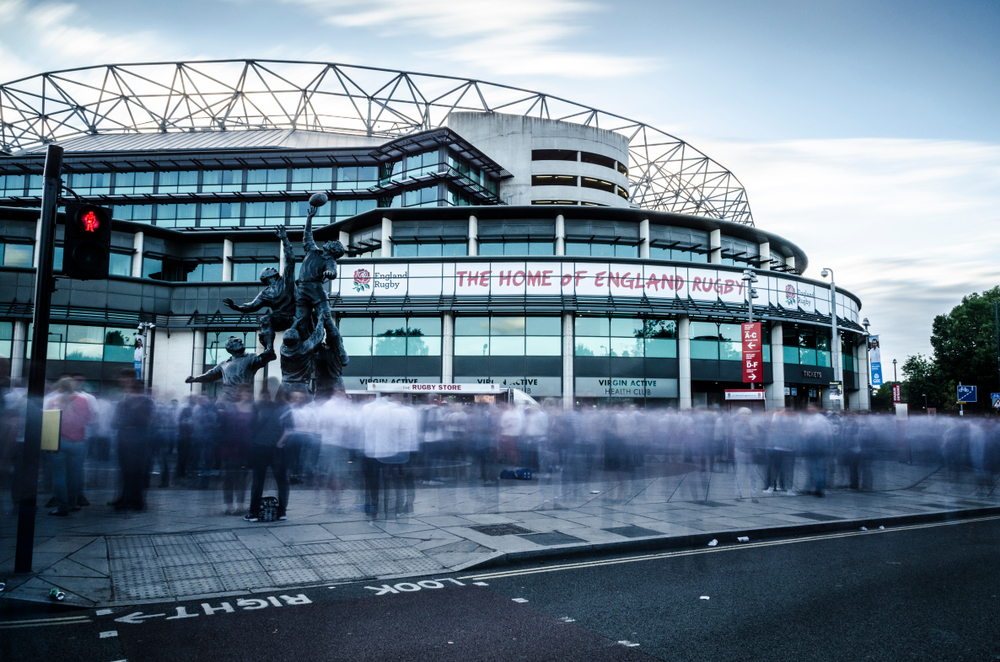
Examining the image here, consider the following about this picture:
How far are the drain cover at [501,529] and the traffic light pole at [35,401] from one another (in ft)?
18.1

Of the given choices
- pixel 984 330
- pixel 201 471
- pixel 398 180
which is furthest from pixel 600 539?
pixel 984 330

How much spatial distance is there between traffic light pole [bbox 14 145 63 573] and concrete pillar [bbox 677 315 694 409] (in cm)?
3584

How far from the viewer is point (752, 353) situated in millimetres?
26719

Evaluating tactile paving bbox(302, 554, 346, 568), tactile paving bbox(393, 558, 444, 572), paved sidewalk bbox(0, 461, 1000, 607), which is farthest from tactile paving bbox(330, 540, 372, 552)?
tactile paving bbox(393, 558, 444, 572)

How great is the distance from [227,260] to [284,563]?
4495 centimetres

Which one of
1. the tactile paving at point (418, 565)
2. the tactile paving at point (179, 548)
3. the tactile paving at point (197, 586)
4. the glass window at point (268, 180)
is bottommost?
the tactile paving at point (418, 565)

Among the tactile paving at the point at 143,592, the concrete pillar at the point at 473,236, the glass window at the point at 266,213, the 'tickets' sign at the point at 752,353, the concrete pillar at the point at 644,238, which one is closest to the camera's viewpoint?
the tactile paving at the point at 143,592

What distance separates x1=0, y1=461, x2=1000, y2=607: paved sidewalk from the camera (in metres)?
6.92

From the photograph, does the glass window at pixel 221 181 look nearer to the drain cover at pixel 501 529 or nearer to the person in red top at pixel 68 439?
the person in red top at pixel 68 439

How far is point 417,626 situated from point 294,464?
8926 millimetres

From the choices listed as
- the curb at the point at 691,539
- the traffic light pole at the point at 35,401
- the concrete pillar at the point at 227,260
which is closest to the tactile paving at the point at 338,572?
the curb at the point at 691,539

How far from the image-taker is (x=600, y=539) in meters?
9.16

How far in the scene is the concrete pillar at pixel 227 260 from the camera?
47969 mm

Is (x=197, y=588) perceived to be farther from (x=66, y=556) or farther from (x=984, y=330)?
(x=984, y=330)
